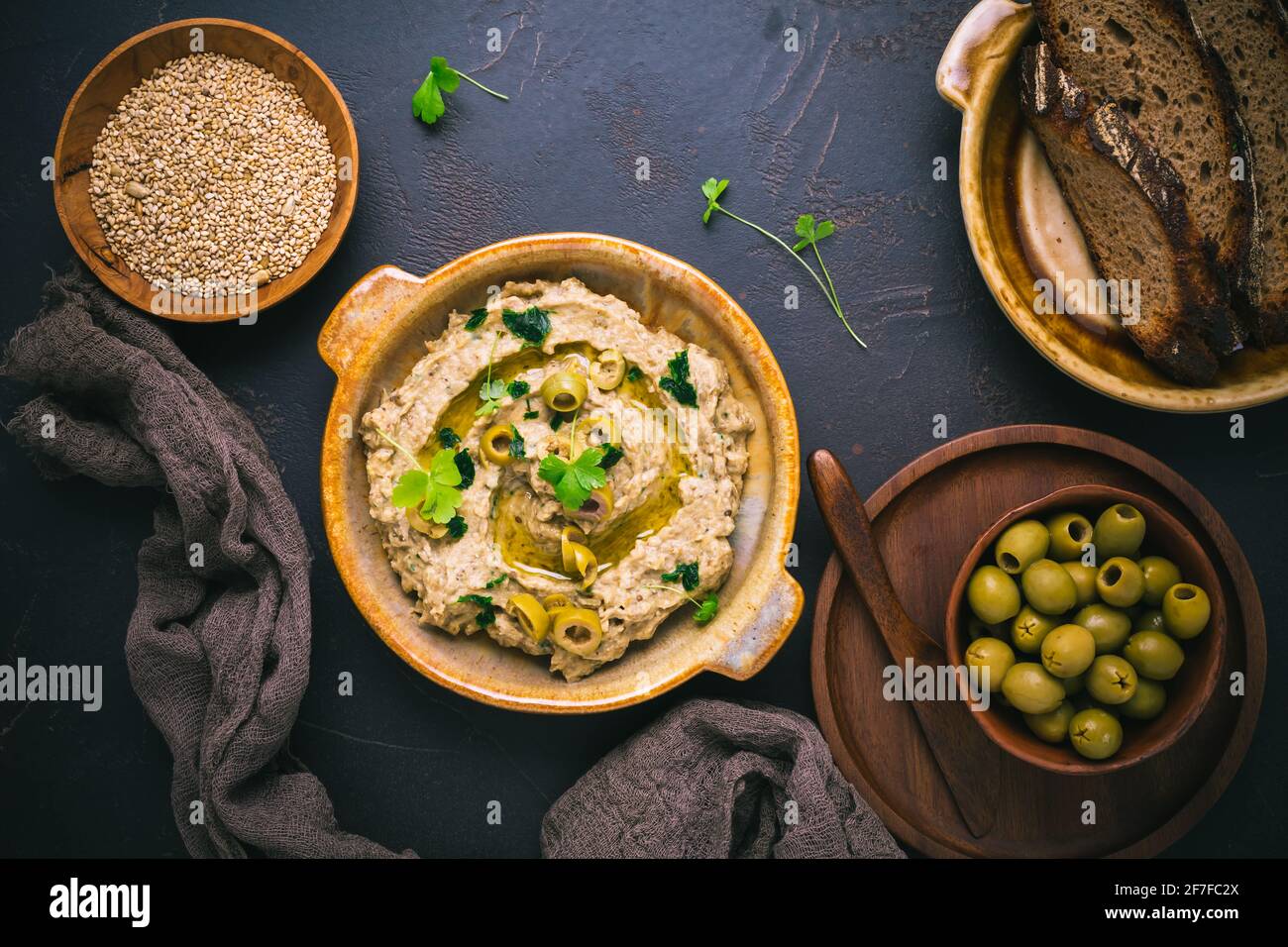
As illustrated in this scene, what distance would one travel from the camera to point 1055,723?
2465 mm

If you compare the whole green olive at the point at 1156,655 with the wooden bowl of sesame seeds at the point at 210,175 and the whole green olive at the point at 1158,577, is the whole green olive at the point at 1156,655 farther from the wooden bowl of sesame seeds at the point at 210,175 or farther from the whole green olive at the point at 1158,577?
the wooden bowl of sesame seeds at the point at 210,175

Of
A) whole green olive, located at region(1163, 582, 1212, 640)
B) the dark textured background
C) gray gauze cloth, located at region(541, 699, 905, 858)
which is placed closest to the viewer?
whole green olive, located at region(1163, 582, 1212, 640)

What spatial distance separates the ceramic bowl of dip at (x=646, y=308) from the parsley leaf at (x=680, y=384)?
0.16 m

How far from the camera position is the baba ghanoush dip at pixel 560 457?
2.45 m

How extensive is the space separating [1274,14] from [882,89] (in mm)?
1044

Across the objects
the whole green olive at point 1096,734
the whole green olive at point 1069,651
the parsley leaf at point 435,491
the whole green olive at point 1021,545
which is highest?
the parsley leaf at point 435,491

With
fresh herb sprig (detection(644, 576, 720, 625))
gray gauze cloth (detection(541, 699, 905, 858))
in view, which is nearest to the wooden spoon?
gray gauze cloth (detection(541, 699, 905, 858))

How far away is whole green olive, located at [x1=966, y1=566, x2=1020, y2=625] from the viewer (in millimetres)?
2434

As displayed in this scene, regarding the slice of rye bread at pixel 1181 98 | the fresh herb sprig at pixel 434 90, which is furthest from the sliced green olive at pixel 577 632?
the slice of rye bread at pixel 1181 98

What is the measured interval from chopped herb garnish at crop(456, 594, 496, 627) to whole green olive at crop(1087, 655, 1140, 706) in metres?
1.58

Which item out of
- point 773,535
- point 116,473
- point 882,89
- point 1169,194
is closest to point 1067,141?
point 1169,194

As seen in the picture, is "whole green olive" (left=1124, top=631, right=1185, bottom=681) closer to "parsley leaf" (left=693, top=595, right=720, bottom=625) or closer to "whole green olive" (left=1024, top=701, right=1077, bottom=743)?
"whole green olive" (left=1024, top=701, right=1077, bottom=743)

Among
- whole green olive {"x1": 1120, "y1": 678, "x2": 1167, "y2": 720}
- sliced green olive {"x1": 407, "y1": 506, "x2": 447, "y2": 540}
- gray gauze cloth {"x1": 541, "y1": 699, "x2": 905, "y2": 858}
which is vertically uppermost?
sliced green olive {"x1": 407, "y1": 506, "x2": 447, "y2": 540}

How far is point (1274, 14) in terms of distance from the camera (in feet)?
8.40
